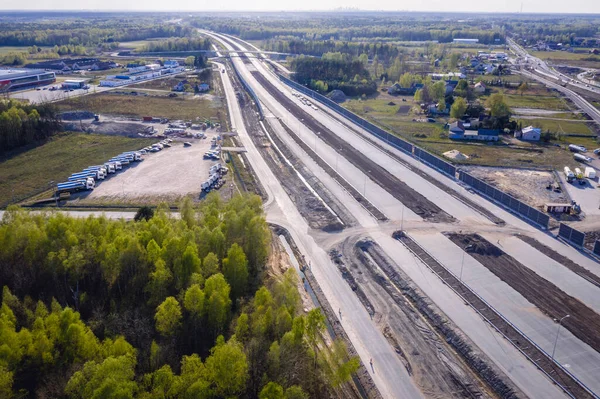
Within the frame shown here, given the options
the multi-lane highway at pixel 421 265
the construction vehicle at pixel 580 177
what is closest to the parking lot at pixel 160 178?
the multi-lane highway at pixel 421 265

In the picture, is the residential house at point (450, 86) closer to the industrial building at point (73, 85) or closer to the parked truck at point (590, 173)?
the parked truck at point (590, 173)

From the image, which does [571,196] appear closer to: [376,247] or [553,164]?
[553,164]

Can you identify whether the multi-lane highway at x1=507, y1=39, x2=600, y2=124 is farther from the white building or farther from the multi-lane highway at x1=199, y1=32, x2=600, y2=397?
the multi-lane highway at x1=199, y1=32, x2=600, y2=397

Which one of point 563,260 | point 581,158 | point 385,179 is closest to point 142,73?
point 385,179

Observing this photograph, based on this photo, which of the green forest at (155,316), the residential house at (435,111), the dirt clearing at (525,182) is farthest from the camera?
the residential house at (435,111)

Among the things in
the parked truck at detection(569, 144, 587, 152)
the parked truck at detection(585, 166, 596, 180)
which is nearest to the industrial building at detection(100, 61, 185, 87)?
the parked truck at detection(569, 144, 587, 152)

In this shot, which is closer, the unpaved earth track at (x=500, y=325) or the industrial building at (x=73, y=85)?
the unpaved earth track at (x=500, y=325)

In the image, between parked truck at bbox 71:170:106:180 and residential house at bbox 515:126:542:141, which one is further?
residential house at bbox 515:126:542:141
